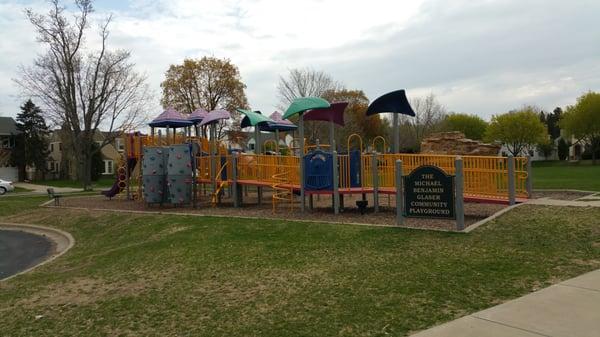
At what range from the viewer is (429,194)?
9961 millimetres

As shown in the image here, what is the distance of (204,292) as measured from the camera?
698cm

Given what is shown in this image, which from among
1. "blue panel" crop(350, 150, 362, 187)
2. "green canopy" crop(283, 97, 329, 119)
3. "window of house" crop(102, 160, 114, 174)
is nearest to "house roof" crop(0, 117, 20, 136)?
"window of house" crop(102, 160, 114, 174)

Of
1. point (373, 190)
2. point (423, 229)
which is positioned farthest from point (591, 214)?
point (373, 190)

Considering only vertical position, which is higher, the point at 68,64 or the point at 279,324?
the point at 68,64

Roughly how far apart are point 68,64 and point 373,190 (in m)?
33.2

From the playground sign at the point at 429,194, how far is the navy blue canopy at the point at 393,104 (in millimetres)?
5000

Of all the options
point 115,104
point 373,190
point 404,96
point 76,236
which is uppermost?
point 115,104

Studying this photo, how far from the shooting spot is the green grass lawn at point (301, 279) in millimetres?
5711

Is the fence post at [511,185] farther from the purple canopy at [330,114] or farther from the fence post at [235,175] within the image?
the fence post at [235,175]

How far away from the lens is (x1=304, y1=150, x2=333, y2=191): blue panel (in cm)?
1407

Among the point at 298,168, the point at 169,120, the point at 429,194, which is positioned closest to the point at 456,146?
the point at 169,120

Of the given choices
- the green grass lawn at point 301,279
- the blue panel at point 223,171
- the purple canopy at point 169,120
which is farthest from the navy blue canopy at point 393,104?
the purple canopy at point 169,120

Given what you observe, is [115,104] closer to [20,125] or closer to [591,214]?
[20,125]

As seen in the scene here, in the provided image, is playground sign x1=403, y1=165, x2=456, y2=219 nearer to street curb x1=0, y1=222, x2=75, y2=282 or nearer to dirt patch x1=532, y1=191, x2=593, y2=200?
dirt patch x1=532, y1=191, x2=593, y2=200
